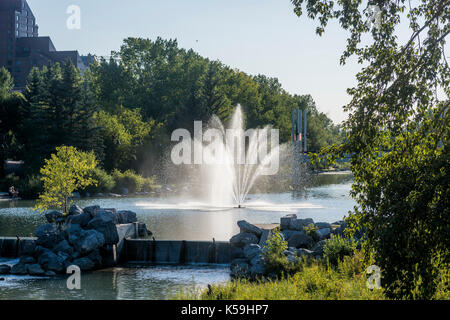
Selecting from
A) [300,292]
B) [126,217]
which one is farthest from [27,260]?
[300,292]

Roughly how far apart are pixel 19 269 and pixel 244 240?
27.8 ft

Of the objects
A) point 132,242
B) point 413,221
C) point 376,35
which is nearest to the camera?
point 413,221

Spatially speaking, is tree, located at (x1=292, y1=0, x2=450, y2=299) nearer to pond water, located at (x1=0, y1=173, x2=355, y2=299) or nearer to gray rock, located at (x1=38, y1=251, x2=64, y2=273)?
pond water, located at (x1=0, y1=173, x2=355, y2=299)

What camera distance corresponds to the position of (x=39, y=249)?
20.6 meters

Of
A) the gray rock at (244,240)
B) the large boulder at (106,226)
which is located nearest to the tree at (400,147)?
the gray rock at (244,240)

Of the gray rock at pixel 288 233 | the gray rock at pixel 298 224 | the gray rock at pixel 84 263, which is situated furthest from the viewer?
the gray rock at pixel 298 224

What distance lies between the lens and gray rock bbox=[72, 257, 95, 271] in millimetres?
19550

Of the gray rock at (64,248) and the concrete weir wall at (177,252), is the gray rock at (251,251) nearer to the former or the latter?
the concrete weir wall at (177,252)

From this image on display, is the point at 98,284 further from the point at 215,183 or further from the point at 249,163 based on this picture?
the point at 249,163

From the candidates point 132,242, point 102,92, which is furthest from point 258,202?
point 102,92

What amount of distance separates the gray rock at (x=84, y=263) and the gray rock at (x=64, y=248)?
2.87 feet

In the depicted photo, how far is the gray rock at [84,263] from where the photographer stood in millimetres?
19550

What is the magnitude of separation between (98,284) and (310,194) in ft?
113

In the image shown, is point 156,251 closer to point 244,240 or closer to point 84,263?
point 84,263
